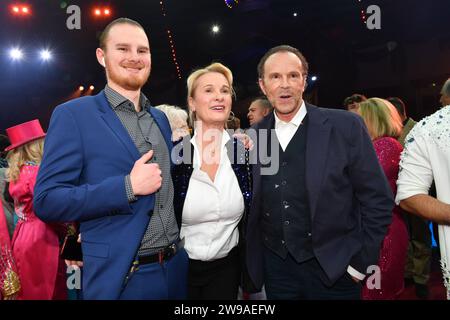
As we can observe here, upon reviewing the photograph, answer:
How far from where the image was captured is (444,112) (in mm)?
1803

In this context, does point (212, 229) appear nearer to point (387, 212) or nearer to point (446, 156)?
point (387, 212)

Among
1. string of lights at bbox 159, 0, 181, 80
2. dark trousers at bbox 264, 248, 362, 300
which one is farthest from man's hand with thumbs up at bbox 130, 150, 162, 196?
string of lights at bbox 159, 0, 181, 80

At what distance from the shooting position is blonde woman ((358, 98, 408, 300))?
3.41m

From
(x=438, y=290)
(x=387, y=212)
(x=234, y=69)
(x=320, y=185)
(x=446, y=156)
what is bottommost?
(x=438, y=290)

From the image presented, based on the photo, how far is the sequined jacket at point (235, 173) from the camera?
2217mm

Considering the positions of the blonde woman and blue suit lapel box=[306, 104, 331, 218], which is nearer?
blue suit lapel box=[306, 104, 331, 218]

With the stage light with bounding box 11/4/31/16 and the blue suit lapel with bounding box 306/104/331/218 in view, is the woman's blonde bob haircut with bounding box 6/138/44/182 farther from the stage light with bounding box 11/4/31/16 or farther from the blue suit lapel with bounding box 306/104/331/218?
the stage light with bounding box 11/4/31/16

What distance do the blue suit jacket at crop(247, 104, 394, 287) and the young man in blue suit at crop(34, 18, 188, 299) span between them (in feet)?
2.11

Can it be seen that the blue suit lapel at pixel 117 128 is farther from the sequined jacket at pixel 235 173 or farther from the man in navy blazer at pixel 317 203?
the man in navy blazer at pixel 317 203

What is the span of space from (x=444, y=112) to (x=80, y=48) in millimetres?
10063

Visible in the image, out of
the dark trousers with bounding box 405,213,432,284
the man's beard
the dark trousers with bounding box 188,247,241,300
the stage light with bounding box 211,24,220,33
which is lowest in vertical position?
the dark trousers with bounding box 405,213,432,284

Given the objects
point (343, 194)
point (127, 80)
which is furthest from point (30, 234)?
point (343, 194)

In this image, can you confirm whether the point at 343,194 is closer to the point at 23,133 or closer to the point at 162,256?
the point at 162,256

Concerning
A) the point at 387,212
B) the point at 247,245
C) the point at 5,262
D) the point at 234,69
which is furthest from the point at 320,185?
the point at 234,69
